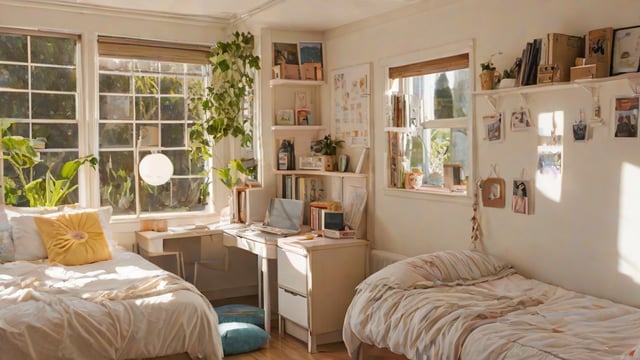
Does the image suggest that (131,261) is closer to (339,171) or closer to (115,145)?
(115,145)

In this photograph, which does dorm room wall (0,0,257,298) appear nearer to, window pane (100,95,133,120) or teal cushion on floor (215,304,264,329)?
window pane (100,95,133,120)

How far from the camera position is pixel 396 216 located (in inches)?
190

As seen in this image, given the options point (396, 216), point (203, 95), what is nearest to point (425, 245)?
point (396, 216)

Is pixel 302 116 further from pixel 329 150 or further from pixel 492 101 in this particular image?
pixel 492 101

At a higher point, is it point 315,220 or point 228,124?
point 228,124

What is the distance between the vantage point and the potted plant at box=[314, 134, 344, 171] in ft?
17.7

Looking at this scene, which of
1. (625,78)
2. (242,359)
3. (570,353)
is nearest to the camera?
(570,353)

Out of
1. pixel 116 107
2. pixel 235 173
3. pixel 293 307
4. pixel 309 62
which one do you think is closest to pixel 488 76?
pixel 309 62

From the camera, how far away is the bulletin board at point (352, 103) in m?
5.09

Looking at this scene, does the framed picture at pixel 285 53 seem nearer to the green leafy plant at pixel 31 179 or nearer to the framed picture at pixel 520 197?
the green leafy plant at pixel 31 179

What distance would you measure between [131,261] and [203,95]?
1956mm

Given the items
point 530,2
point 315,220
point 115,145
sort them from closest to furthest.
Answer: point 530,2
point 315,220
point 115,145

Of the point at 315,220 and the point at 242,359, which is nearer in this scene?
the point at 242,359

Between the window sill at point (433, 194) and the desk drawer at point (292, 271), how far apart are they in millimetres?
850
